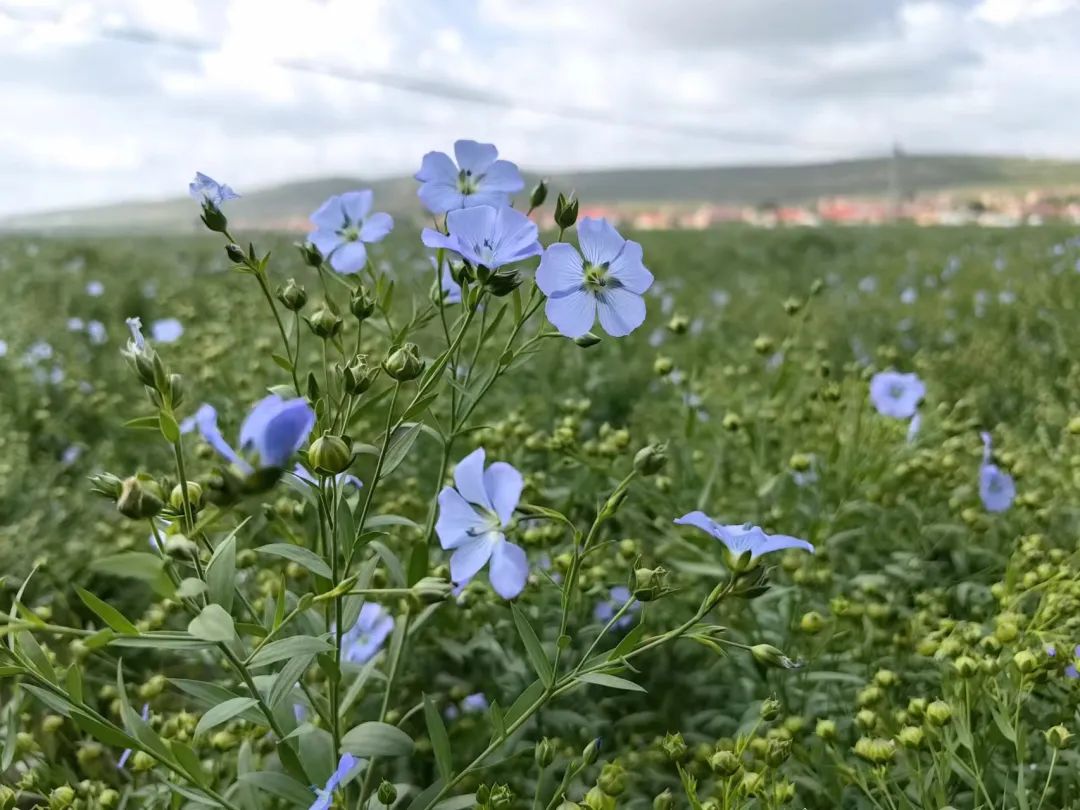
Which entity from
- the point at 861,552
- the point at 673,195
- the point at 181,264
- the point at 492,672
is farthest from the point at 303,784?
the point at 673,195

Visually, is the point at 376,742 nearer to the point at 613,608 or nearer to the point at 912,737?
the point at 912,737

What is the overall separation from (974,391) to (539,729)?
1.55 meters

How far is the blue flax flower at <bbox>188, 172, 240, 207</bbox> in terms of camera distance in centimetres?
80

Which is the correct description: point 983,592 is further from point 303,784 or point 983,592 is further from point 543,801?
point 303,784

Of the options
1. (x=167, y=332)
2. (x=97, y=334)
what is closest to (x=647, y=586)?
(x=167, y=332)

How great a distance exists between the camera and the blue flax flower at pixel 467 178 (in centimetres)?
89

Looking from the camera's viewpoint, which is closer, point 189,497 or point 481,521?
point 189,497

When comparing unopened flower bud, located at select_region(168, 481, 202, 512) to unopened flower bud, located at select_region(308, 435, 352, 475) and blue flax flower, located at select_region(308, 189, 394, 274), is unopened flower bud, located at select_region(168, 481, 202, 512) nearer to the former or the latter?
unopened flower bud, located at select_region(308, 435, 352, 475)

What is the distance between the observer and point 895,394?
5.43ft

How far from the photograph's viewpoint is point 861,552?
149 cm

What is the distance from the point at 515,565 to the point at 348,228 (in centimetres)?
45

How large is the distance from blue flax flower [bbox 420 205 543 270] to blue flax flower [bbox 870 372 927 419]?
107 cm

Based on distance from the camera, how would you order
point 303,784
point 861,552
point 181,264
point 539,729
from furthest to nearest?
point 181,264, point 861,552, point 539,729, point 303,784

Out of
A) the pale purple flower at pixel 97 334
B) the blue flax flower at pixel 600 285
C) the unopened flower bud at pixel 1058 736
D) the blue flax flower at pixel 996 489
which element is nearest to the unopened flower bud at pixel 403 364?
the blue flax flower at pixel 600 285
